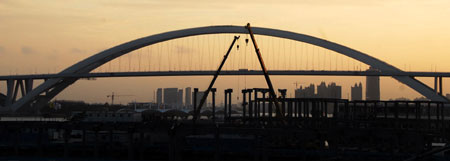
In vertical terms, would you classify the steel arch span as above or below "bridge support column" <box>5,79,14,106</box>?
above

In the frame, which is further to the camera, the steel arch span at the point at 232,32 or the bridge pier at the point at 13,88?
the bridge pier at the point at 13,88

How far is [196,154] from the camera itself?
171 ft

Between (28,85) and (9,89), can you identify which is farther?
(9,89)

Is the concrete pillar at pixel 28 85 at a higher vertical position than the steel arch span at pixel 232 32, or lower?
lower

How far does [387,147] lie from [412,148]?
3971 mm

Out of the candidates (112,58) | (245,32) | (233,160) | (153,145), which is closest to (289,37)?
(245,32)

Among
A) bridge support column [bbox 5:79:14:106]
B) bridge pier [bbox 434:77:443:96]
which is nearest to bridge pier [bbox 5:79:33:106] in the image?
bridge support column [bbox 5:79:14:106]

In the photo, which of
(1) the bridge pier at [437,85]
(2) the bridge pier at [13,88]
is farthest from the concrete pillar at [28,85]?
(1) the bridge pier at [437,85]

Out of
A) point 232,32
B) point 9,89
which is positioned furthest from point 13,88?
point 232,32

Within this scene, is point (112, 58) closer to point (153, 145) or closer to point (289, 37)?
point (289, 37)

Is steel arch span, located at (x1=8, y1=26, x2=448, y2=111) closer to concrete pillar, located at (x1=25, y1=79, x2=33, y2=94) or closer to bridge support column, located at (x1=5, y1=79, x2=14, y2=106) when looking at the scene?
concrete pillar, located at (x1=25, y1=79, x2=33, y2=94)

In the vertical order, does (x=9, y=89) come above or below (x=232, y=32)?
below

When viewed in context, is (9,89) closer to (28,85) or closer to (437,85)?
(28,85)

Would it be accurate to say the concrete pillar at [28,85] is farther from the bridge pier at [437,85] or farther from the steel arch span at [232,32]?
the bridge pier at [437,85]
